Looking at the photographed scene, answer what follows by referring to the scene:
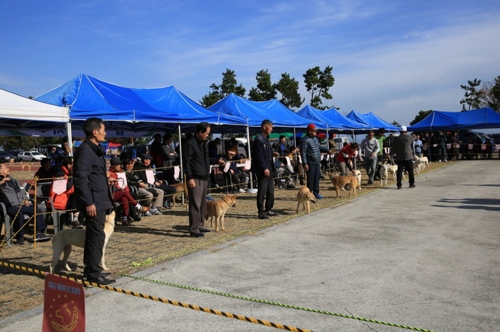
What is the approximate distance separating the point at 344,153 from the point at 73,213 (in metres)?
9.38

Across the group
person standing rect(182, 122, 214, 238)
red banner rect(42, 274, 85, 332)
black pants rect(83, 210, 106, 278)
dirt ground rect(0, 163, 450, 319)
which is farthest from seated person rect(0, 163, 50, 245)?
red banner rect(42, 274, 85, 332)

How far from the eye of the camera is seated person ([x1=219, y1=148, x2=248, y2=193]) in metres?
13.8

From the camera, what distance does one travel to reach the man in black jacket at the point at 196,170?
7.41m

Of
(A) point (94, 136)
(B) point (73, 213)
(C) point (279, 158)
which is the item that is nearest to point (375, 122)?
(C) point (279, 158)

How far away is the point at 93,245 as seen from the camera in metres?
4.94

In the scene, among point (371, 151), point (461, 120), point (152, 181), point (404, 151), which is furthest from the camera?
point (461, 120)

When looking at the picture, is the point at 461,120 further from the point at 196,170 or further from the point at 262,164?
the point at 196,170

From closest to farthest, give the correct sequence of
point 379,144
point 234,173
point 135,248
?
point 135,248, point 234,173, point 379,144

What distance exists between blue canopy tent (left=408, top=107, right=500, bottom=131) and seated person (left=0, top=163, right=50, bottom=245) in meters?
27.1

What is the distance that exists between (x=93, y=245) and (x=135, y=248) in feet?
6.63

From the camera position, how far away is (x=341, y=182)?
12.1 meters

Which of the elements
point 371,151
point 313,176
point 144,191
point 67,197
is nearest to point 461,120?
point 371,151

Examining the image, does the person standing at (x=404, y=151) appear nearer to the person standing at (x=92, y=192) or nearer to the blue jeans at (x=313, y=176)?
the blue jeans at (x=313, y=176)

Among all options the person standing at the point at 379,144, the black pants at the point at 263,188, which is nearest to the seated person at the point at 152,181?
the black pants at the point at 263,188
